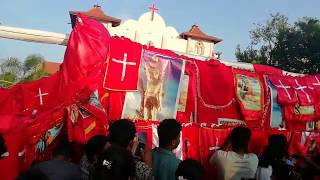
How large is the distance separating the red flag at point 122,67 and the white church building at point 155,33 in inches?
607

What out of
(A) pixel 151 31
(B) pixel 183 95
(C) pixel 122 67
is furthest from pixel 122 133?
(A) pixel 151 31

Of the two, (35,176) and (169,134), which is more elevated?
(169,134)

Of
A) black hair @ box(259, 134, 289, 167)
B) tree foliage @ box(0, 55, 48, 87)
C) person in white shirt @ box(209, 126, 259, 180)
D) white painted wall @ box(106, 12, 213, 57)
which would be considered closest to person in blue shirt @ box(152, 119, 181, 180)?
person in white shirt @ box(209, 126, 259, 180)

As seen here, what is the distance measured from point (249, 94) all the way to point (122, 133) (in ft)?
12.1

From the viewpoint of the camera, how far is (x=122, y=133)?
9.84ft

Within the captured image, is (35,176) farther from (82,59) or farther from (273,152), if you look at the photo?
(82,59)

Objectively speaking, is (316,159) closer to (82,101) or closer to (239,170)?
(239,170)

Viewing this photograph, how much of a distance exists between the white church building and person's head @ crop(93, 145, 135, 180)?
18261 mm

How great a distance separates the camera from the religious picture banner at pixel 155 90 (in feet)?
18.5

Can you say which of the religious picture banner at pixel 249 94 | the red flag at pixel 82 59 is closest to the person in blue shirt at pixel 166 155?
the red flag at pixel 82 59

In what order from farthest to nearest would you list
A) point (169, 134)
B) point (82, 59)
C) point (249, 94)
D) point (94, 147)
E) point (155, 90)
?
point (249, 94) → point (155, 90) → point (82, 59) → point (94, 147) → point (169, 134)

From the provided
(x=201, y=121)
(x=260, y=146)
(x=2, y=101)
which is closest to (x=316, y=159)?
(x=260, y=146)

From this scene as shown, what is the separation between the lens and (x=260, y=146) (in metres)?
6.03

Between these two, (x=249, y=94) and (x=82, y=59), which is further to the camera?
(x=249, y=94)
